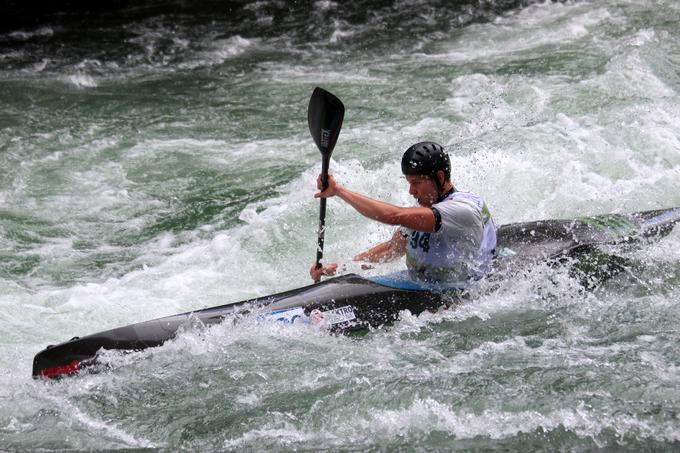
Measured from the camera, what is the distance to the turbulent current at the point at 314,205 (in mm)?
4207

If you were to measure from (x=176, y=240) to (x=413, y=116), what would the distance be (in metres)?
3.27

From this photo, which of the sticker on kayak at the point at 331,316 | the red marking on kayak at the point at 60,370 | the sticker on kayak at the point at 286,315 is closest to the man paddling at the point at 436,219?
the sticker on kayak at the point at 331,316

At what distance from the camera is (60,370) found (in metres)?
4.70

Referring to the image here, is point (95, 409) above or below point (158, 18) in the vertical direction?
below

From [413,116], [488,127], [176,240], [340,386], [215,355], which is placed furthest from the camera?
[413,116]

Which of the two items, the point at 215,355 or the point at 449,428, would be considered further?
the point at 215,355

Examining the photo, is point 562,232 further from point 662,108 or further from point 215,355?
point 662,108

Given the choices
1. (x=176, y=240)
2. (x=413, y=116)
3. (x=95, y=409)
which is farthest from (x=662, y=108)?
(x=95, y=409)

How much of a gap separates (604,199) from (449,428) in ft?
12.6

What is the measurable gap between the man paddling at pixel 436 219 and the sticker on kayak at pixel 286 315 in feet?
2.22

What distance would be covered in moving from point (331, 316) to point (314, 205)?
8.68 ft

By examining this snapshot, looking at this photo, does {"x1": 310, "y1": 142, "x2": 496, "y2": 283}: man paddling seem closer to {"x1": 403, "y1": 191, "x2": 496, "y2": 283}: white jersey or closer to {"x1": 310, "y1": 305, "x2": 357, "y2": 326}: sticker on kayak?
{"x1": 403, "y1": 191, "x2": 496, "y2": 283}: white jersey

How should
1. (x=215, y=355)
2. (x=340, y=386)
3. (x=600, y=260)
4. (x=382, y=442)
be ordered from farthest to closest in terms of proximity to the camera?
(x=600, y=260), (x=215, y=355), (x=340, y=386), (x=382, y=442)

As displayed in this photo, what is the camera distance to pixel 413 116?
9297 millimetres
